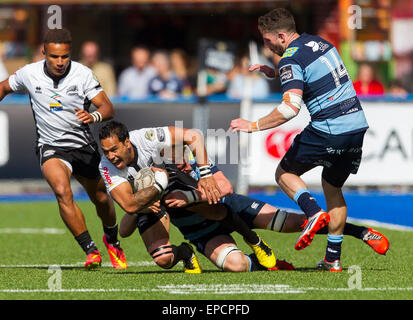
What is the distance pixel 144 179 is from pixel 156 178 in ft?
0.54

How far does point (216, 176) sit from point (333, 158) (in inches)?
40.9

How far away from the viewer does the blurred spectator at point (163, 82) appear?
18.2 m

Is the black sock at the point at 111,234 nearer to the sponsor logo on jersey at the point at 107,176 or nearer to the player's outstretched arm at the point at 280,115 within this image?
the sponsor logo on jersey at the point at 107,176

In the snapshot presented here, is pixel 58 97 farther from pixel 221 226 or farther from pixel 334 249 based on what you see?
pixel 334 249

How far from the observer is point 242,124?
8.00m

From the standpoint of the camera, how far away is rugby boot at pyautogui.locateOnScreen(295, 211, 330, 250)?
313 inches

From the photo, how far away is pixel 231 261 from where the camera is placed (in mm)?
8648

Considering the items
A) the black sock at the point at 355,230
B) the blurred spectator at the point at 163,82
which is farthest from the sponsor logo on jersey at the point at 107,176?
the blurred spectator at the point at 163,82

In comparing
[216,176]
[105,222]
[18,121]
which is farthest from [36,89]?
[18,121]

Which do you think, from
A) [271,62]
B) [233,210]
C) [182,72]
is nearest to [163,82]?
[182,72]

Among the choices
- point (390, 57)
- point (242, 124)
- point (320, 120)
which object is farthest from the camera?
point (390, 57)

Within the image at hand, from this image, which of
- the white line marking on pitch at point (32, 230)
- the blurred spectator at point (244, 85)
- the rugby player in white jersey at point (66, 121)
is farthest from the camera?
the blurred spectator at point (244, 85)

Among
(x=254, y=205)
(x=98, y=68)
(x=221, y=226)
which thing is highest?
(x=98, y=68)
